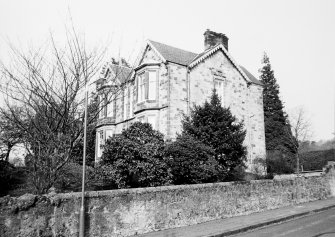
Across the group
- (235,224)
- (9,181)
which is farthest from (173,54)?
(235,224)

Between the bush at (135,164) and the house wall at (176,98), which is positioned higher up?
the house wall at (176,98)

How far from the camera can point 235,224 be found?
1126 centimetres

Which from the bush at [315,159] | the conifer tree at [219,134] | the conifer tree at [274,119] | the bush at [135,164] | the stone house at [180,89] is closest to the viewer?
the bush at [135,164]

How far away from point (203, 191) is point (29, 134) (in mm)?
6762

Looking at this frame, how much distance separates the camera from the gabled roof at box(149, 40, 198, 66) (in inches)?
948

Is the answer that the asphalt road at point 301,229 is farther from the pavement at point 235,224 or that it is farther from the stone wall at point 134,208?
the stone wall at point 134,208

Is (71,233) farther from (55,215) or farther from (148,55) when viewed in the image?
(148,55)

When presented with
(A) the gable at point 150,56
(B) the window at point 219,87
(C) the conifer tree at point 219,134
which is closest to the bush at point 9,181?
(C) the conifer tree at point 219,134

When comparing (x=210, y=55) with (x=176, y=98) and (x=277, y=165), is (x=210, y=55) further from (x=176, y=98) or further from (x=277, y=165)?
(x=277, y=165)

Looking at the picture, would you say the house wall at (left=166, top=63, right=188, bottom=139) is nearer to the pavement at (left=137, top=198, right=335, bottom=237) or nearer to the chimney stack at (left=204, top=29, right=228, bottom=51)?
the chimney stack at (left=204, top=29, right=228, bottom=51)

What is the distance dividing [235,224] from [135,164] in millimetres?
5248

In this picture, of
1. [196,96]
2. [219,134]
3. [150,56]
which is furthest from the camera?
[150,56]

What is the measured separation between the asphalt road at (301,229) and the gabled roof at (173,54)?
15.0 metres

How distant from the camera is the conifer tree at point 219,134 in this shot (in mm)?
19219
